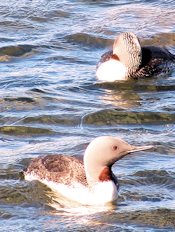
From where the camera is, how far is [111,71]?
699 inches

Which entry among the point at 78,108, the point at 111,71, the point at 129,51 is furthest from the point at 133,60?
the point at 78,108

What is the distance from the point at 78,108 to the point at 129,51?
299 centimetres

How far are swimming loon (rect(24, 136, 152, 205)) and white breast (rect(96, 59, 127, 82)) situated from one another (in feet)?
18.2

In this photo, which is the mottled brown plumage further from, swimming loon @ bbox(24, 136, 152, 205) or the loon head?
the loon head

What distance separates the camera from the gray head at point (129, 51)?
1805cm

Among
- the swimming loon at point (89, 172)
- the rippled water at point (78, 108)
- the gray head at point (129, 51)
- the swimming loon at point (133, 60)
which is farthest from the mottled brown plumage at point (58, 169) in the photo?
the gray head at point (129, 51)

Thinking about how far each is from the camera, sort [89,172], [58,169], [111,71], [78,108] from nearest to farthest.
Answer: [89,172], [58,169], [78,108], [111,71]

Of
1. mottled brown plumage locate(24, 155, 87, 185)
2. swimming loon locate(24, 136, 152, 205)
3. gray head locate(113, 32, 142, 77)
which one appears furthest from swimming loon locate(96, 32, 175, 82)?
swimming loon locate(24, 136, 152, 205)

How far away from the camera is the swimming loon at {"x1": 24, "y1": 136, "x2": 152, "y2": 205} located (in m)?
11.3

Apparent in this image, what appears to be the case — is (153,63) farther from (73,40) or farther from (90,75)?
(73,40)

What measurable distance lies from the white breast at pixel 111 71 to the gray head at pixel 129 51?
0.13 metres

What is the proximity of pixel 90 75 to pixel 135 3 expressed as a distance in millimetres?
5613

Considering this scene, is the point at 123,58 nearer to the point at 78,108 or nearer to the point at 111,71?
the point at 111,71

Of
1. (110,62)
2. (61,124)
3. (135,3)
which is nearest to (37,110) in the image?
(61,124)
